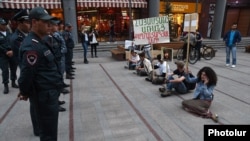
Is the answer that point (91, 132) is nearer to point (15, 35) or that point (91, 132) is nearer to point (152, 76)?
point (15, 35)

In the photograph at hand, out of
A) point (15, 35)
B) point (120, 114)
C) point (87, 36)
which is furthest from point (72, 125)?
point (87, 36)

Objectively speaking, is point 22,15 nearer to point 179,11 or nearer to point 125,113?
point 125,113

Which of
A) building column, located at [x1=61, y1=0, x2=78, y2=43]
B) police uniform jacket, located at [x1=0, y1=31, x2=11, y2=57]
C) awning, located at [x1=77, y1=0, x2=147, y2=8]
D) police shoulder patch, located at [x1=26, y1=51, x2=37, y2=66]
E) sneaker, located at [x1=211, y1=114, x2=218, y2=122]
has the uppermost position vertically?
awning, located at [x1=77, y1=0, x2=147, y2=8]

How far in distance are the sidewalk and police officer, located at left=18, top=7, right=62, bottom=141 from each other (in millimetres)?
1390

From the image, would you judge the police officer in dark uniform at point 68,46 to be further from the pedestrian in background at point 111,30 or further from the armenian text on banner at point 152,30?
the pedestrian in background at point 111,30

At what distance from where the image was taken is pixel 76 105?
5609mm

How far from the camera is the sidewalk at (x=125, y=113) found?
4105mm

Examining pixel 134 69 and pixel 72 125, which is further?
pixel 134 69

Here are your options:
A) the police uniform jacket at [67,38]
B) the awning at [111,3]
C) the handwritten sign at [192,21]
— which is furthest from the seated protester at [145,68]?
the awning at [111,3]

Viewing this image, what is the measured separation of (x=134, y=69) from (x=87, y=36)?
11.4 ft

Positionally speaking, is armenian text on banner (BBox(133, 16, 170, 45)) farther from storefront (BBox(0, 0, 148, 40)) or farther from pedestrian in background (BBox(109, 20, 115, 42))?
pedestrian in background (BBox(109, 20, 115, 42))

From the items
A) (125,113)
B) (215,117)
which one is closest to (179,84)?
(215,117)

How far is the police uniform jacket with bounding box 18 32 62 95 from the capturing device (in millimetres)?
2508

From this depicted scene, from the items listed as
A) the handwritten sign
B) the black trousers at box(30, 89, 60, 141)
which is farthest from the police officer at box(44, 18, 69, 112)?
the handwritten sign
